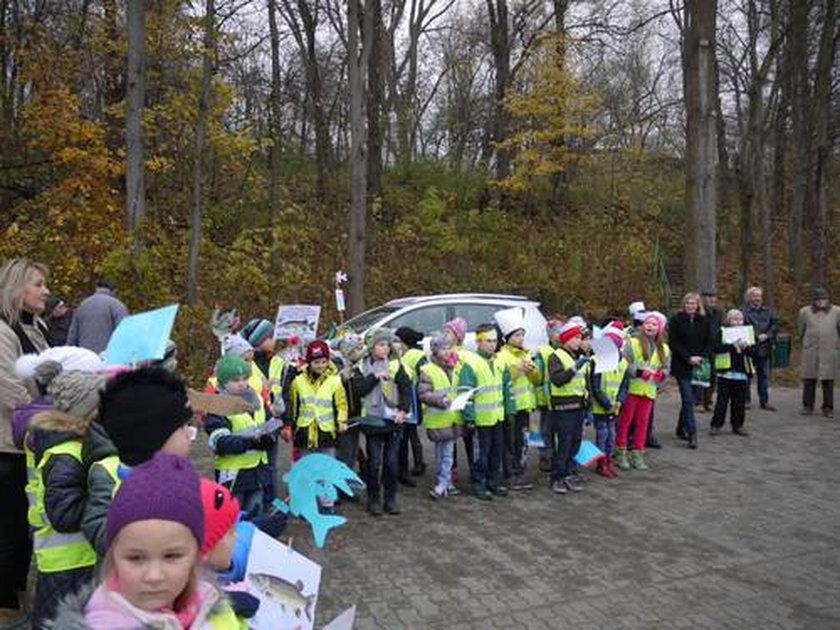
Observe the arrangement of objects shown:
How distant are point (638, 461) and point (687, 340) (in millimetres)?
1881

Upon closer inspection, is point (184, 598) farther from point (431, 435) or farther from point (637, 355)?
point (637, 355)

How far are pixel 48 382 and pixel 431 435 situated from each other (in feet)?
13.8

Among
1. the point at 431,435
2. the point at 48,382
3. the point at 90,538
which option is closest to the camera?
the point at 90,538

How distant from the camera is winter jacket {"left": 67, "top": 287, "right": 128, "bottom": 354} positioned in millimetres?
8094

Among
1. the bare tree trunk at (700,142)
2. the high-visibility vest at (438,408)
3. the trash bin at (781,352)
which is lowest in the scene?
the trash bin at (781,352)

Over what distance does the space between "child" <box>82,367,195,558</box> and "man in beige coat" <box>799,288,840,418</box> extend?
11.1 metres

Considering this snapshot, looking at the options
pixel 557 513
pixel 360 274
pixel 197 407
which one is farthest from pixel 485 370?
pixel 360 274

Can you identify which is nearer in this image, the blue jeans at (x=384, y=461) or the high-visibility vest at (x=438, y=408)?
the blue jeans at (x=384, y=461)

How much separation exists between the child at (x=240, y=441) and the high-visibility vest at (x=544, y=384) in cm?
324

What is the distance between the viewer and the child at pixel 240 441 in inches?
200

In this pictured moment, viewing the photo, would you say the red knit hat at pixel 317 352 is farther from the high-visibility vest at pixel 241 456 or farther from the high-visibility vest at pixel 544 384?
the high-visibility vest at pixel 544 384

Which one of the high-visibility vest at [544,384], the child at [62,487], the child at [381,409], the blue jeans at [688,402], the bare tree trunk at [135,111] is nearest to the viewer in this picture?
the child at [62,487]

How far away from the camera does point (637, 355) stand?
327 inches

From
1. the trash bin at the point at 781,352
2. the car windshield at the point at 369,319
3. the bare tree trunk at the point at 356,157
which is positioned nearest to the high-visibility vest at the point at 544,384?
the car windshield at the point at 369,319
